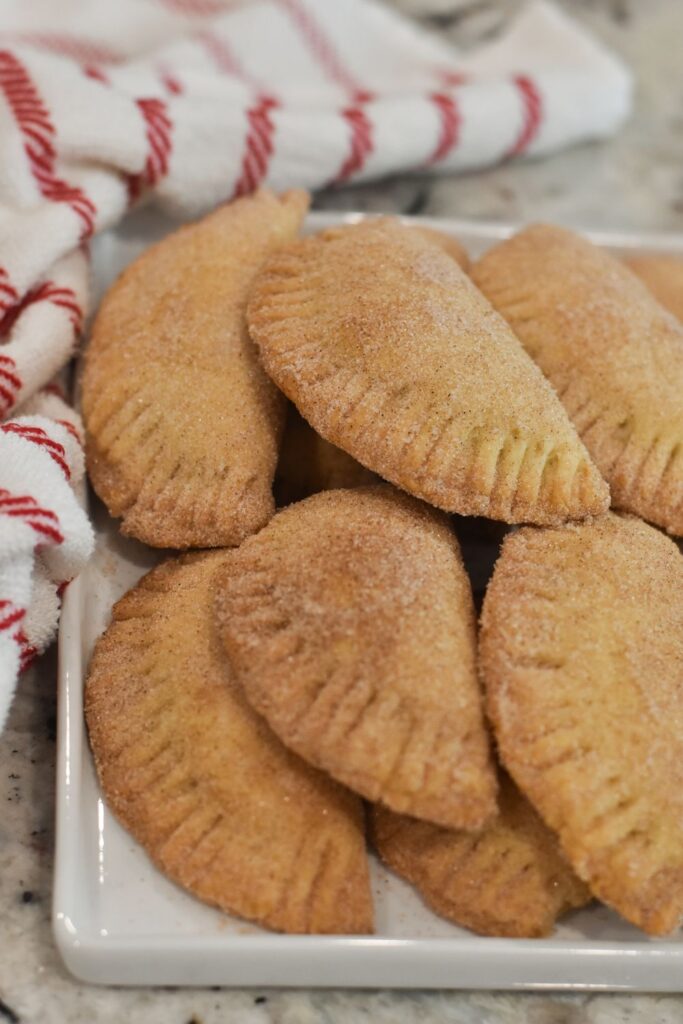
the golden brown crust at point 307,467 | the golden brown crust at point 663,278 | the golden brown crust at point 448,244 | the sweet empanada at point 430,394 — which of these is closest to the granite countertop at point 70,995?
the golden brown crust at point 307,467

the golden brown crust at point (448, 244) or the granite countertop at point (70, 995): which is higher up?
the golden brown crust at point (448, 244)

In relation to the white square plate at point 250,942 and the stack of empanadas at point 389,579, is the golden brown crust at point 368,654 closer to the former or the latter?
the stack of empanadas at point 389,579

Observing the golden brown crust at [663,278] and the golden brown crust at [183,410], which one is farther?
the golden brown crust at [663,278]

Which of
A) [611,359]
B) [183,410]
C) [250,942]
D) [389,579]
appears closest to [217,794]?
[250,942]

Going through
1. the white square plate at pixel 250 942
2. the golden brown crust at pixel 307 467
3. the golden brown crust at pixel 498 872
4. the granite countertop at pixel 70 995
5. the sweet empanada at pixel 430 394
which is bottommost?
the granite countertop at pixel 70 995

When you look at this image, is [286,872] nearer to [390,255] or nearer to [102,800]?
[102,800]

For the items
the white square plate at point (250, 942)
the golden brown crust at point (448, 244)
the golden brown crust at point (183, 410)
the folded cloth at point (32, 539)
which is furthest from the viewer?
the golden brown crust at point (448, 244)

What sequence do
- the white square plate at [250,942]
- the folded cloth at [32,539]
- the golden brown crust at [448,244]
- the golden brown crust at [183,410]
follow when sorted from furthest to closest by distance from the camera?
the golden brown crust at [448,244]
the golden brown crust at [183,410]
the folded cloth at [32,539]
the white square plate at [250,942]
